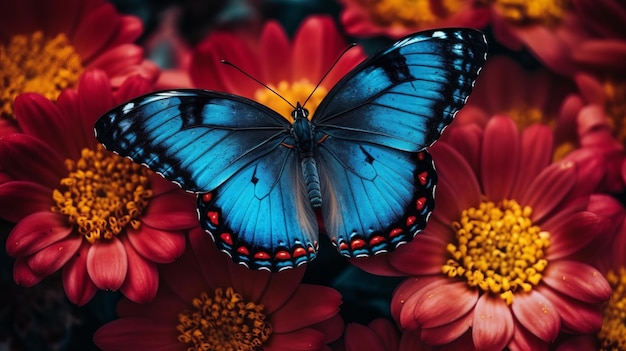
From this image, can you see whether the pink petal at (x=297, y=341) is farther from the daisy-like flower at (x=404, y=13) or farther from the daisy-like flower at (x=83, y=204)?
the daisy-like flower at (x=404, y=13)

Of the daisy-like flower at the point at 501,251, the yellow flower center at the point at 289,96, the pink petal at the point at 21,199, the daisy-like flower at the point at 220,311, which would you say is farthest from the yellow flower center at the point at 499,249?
the pink petal at the point at 21,199

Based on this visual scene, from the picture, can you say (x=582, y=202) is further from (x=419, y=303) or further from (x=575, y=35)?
(x=575, y=35)

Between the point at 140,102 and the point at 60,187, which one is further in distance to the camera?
the point at 60,187

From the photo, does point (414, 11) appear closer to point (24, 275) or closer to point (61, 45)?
point (61, 45)

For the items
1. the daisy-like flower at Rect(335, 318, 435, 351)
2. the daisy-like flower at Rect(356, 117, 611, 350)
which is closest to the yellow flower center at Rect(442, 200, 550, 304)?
the daisy-like flower at Rect(356, 117, 611, 350)

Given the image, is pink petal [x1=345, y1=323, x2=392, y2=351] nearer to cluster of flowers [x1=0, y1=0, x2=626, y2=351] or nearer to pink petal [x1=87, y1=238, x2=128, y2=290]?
cluster of flowers [x1=0, y1=0, x2=626, y2=351]

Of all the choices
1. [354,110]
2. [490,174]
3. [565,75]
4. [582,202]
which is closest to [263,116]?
[354,110]

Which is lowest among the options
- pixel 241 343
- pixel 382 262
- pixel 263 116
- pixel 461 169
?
pixel 241 343

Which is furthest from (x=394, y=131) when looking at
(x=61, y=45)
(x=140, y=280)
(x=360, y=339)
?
(x=61, y=45)
